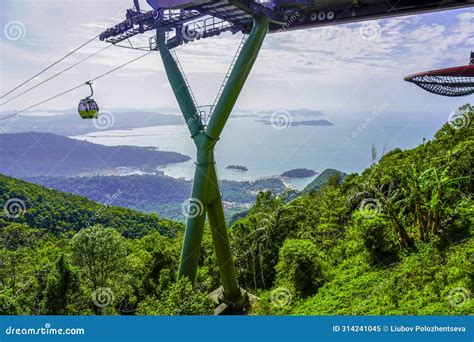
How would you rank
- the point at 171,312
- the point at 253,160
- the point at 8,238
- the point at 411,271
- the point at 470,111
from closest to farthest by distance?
the point at 171,312, the point at 411,271, the point at 470,111, the point at 8,238, the point at 253,160

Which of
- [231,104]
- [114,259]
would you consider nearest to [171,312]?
[231,104]

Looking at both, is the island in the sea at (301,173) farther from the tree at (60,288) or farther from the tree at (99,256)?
the tree at (60,288)

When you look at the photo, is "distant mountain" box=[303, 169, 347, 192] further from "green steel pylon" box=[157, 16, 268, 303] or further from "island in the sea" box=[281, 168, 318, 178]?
"green steel pylon" box=[157, 16, 268, 303]

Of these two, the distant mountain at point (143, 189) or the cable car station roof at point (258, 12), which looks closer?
the cable car station roof at point (258, 12)

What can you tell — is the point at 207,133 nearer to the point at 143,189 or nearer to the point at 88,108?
the point at 88,108

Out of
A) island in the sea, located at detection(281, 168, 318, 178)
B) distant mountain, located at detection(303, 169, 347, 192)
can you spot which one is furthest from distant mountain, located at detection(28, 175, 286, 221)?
distant mountain, located at detection(303, 169, 347, 192)

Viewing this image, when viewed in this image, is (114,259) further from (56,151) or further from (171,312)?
(56,151)

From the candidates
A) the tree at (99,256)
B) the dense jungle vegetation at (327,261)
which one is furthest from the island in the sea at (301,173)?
the tree at (99,256)
